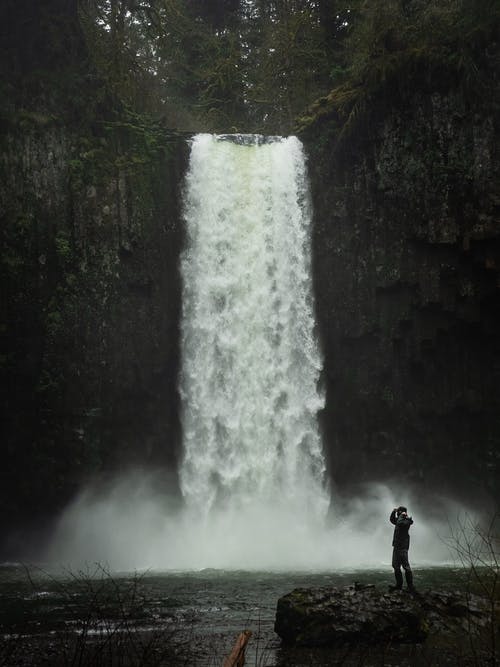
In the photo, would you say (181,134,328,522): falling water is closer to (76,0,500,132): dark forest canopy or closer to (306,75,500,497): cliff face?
(306,75,500,497): cliff face

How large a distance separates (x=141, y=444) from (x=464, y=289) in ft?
33.6

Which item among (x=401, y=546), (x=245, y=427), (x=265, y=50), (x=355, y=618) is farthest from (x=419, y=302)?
(x=265, y=50)

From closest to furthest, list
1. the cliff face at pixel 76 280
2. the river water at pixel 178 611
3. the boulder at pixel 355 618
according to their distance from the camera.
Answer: the river water at pixel 178 611 → the boulder at pixel 355 618 → the cliff face at pixel 76 280

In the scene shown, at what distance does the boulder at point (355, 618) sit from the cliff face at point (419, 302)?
1072cm

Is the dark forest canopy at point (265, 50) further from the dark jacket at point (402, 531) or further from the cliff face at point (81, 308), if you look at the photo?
the dark jacket at point (402, 531)

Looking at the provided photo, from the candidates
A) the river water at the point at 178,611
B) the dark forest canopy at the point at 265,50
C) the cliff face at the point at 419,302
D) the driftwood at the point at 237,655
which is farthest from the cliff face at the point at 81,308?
the driftwood at the point at 237,655

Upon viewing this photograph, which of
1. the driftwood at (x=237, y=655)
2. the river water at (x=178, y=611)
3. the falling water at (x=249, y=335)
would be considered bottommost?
the river water at (x=178, y=611)

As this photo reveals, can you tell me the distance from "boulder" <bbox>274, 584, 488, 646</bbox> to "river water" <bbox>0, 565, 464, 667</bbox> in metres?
0.28

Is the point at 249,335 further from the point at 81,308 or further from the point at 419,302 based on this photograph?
the point at 419,302

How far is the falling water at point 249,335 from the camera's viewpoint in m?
19.9

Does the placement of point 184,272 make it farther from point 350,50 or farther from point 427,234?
point 350,50

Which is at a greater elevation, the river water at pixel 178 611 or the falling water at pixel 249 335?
the falling water at pixel 249 335

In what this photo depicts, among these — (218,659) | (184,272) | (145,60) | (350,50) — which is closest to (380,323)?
(184,272)

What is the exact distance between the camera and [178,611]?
36.9 feet
